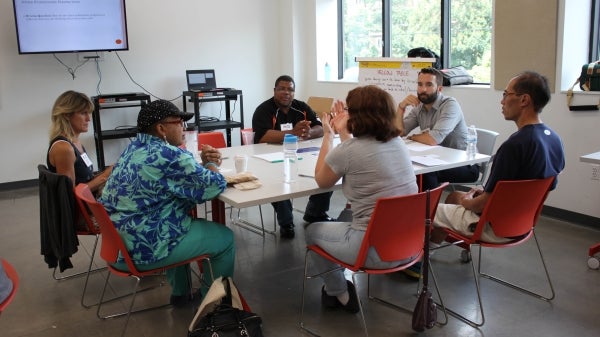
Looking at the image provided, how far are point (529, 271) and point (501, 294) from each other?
Answer: 16.3 inches

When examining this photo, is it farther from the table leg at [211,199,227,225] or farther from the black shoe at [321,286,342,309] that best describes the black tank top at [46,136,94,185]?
the black shoe at [321,286,342,309]

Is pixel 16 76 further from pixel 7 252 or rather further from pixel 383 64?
pixel 383 64

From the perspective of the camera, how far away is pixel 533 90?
2695 millimetres

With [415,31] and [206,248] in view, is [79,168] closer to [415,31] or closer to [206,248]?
[206,248]

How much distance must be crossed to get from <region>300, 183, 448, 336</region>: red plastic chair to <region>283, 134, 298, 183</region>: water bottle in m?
0.53

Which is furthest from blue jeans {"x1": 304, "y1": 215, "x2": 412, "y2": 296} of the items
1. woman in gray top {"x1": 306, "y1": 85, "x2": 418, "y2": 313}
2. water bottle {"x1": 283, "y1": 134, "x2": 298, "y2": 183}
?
water bottle {"x1": 283, "y1": 134, "x2": 298, "y2": 183}

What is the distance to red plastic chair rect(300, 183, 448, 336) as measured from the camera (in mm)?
2286

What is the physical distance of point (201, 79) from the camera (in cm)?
657

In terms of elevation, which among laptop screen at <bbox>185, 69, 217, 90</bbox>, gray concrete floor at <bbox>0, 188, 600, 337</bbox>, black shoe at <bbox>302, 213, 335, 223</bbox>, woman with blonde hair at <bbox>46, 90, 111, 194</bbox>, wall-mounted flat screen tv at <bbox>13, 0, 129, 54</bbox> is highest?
wall-mounted flat screen tv at <bbox>13, 0, 129, 54</bbox>

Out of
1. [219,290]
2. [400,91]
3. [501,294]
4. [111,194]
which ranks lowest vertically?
[501,294]

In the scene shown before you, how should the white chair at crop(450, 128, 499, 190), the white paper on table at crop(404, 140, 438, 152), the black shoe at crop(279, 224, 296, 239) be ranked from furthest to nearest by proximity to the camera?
1. the black shoe at crop(279, 224, 296, 239)
2. the white chair at crop(450, 128, 499, 190)
3. the white paper on table at crop(404, 140, 438, 152)

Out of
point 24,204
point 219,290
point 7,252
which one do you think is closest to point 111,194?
point 219,290

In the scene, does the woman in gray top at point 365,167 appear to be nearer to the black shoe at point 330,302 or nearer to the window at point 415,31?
the black shoe at point 330,302

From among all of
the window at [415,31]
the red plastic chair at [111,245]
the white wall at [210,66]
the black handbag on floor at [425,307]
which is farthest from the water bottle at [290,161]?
the window at [415,31]
